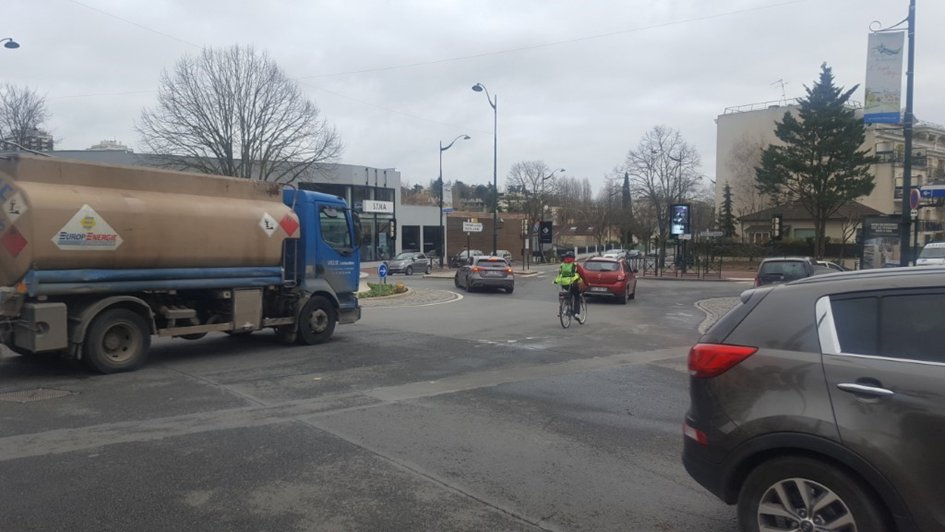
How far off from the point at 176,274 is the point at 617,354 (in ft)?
24.1

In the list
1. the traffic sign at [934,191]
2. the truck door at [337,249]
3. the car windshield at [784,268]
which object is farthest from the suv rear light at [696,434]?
the traffic sign at [934,191]

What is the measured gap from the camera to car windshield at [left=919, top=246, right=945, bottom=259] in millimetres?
25045

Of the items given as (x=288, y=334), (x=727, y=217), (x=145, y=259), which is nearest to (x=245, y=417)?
(x=145, y=259)

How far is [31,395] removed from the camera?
8.18 meters

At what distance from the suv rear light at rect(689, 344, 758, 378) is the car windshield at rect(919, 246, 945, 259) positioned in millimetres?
25625

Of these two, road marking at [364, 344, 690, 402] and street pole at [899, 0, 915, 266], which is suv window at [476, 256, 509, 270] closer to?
street pole at [899, 0, 915, 266]

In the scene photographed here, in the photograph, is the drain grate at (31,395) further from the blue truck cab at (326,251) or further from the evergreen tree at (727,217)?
the evergreen tree at (727,217)

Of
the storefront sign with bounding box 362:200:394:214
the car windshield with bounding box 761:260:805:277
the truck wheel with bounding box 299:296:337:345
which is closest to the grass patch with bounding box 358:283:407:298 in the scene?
the truck wheel with bounding box 299:296:337:345

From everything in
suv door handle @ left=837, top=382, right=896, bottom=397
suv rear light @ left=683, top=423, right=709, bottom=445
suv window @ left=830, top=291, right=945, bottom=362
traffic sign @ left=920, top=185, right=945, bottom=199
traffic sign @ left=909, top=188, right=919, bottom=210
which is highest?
traffic sign @ left=920, top=185, right=945, bottom=199

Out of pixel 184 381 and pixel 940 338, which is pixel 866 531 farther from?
pixel 184 381

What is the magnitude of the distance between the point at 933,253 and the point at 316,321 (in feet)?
78.3

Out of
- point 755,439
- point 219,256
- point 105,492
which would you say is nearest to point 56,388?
point 219,256

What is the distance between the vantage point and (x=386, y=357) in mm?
11242

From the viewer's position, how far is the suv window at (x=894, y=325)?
11.0ft
